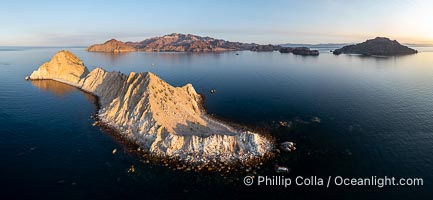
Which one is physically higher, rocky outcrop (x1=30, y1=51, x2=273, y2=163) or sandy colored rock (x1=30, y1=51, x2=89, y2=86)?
sandy colored rock (x1=30, y1=51, x2=89, y2=86)

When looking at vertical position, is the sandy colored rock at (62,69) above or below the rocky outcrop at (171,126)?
above

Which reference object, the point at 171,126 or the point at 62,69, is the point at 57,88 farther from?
the point at 171,126

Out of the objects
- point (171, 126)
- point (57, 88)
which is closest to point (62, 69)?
point (57, 88)

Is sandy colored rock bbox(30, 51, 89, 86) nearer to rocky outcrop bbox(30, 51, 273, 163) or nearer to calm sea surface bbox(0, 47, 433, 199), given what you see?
calm sea surface bbox(0, 47, 433, 199)

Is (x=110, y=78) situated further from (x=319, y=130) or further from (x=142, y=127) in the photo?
(x=319, y=130)

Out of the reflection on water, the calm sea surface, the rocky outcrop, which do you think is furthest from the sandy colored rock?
the rocky outcrop

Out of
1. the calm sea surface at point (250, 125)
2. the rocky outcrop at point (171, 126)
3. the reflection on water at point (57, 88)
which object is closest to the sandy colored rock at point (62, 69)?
the reflection on water at point (57, 88)

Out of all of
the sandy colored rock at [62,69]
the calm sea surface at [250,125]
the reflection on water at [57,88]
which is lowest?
the calm sea surface at [250,125]

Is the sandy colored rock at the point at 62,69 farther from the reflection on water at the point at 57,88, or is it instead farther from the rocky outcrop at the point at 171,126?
the rocky outcrop at the point at 171,126
